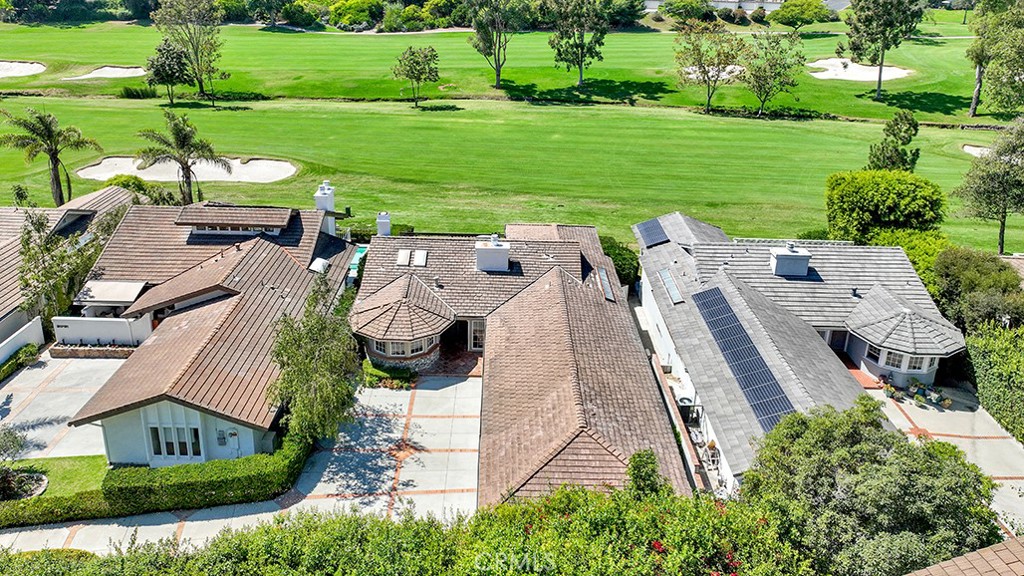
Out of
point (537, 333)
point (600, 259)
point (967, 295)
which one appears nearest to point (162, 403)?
point (537, 333)

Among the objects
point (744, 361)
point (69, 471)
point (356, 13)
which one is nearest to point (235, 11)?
point (356, 13)

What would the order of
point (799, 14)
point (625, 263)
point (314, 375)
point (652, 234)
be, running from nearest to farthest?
point (314, 375) → point (625, 263) → point (652, 234) → point (799, 14)

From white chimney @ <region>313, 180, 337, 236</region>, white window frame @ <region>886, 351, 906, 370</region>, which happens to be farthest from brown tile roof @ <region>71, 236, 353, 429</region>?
white window frame @ <region>886, 351, 906, 370</region>

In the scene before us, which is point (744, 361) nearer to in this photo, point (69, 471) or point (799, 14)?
point (69, 471)

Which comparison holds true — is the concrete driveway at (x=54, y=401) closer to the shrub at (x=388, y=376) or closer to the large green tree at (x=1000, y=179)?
the shrub at (x=388, y=376)

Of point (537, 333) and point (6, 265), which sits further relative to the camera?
point (6, 265)

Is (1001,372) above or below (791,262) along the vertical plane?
below

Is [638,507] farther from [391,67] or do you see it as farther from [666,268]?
[391,67]
